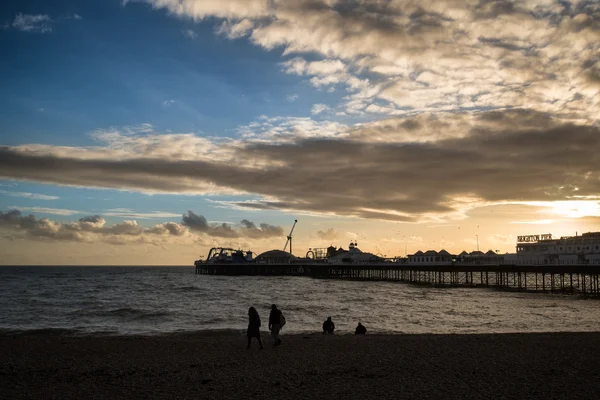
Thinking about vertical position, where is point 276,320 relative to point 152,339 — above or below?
above

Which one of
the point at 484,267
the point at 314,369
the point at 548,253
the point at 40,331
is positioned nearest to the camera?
the point at 314,369

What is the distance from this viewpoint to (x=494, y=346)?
55.8ft

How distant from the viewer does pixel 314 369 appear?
13.2 m

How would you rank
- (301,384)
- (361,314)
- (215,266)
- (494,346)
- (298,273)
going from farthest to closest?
1. (215,266)
2. (298,273)
3. (361,314)
4. (494,346)
5. (301,384)

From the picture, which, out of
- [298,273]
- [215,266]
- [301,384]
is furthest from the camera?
[215,266]

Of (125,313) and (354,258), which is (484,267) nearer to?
(125,313)

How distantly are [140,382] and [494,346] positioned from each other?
11512mm

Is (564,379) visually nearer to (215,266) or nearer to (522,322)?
(522,322)

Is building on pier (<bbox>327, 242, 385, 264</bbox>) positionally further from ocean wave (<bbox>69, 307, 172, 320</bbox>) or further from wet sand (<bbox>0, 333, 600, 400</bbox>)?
wet sand (<bbox>0, 333, 600, 400</bbox>)

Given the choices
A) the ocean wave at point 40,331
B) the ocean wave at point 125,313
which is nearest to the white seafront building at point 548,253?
the ocean wave at point 125,313

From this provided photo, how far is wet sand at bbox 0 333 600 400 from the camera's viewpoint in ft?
35.7

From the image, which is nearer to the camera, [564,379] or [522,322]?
[564,379]

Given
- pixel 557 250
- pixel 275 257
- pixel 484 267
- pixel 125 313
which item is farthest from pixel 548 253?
pixel 275 257

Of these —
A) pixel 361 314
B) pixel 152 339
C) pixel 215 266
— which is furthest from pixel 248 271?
pixel 152 339
